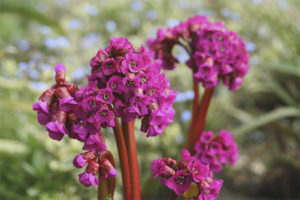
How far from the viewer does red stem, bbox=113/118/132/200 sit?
85cm

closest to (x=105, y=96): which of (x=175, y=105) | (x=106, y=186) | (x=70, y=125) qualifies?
(x=70, y=125)

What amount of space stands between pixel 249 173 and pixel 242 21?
1.43m

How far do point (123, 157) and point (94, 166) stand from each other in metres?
0.10

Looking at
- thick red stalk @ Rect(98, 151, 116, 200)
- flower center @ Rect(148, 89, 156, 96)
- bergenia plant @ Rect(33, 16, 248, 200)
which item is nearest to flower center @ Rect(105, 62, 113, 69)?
bergenia plant @ Rect(33, 16, 248, 200)

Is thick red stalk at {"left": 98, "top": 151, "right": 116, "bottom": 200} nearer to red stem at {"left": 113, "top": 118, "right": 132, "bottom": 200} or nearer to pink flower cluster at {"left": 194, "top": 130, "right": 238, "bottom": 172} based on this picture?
red stem at {"left": 113, "top": 118, "right": 132, "bottom": 200}

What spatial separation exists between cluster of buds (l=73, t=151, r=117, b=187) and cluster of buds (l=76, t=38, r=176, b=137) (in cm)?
6

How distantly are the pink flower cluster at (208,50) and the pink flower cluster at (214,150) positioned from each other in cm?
16

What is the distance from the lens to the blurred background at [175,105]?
5.91 feet

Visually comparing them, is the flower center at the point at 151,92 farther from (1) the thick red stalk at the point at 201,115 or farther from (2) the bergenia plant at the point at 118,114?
(1) the thick red stalk at the point at 201,115

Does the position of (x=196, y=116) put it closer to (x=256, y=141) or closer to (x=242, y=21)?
(x=256, y=141)

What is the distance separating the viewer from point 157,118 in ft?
2.64

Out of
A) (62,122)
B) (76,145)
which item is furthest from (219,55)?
(76,145)

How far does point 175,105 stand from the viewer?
2.43 meters

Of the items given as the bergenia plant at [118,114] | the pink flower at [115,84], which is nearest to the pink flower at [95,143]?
the bergenia plant at [118,114]
